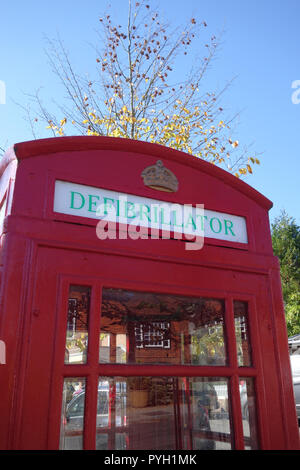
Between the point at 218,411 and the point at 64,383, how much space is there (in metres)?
0.70

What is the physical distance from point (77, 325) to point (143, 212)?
563mm

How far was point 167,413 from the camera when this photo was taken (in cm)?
185

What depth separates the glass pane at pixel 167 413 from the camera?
62.7 inches

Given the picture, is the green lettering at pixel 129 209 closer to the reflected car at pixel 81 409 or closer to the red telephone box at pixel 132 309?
the red telephone box at pixel 132 309

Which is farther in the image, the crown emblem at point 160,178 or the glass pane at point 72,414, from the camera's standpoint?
the crown emblem at point 160,178

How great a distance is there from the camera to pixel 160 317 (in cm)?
172

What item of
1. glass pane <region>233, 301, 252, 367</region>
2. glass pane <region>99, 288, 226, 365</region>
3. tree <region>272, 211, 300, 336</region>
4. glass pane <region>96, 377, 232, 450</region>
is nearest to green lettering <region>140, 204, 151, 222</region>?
glass pane <region>99, 288, 226, 365</region>

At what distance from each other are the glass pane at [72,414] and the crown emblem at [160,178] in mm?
892

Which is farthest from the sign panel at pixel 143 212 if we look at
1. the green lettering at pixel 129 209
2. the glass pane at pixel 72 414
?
the glass pane at pixel 72 414

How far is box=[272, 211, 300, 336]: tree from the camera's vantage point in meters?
15.4

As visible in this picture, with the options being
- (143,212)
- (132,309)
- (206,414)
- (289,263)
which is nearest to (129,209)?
(143,212)

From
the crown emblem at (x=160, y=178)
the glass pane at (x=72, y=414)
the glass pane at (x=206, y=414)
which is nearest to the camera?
the glass pane at (x=72, y=414)
